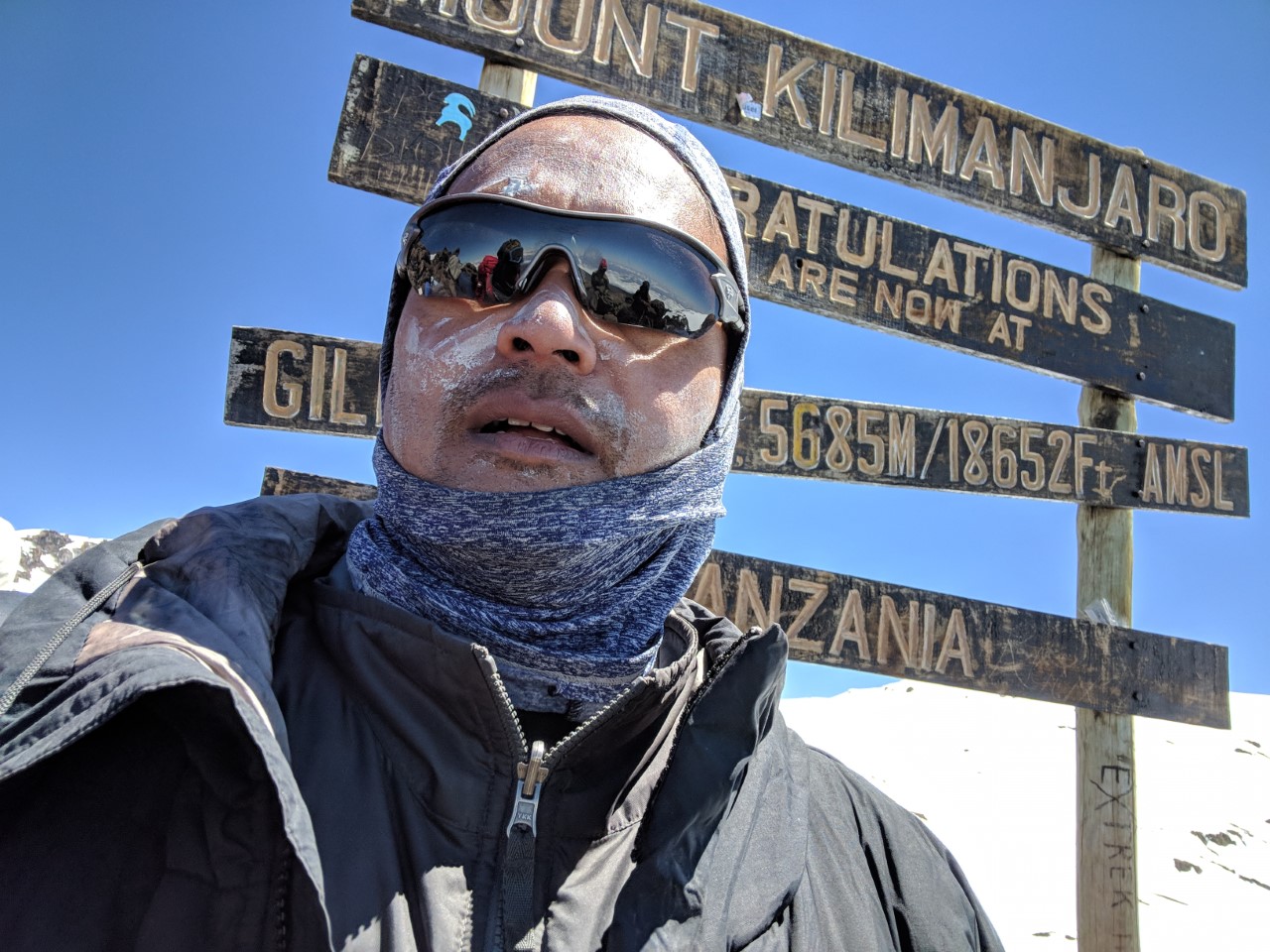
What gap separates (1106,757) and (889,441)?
79.0 inches

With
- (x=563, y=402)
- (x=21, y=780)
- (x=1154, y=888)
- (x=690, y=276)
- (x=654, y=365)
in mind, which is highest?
(x=690, y=276)

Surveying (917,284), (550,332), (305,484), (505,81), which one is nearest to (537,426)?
(550,332)

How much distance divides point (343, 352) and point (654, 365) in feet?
6.77

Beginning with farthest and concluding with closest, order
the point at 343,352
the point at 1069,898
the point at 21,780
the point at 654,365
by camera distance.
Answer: the point at 1069,898
the point at 343,352
the point at 654,365
the point at 21,780

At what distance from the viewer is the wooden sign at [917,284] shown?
10.8 ft

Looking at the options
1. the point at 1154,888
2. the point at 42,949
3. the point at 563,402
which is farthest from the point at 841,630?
the point at 1154,888

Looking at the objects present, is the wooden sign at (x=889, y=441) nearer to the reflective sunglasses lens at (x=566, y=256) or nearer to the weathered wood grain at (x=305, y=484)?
the weathered wood grain at (x=305, y=484)

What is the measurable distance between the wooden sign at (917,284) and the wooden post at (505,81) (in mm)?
124

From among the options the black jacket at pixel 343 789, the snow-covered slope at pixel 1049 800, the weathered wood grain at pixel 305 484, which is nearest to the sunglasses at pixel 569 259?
the black jacket at pixel 343 789

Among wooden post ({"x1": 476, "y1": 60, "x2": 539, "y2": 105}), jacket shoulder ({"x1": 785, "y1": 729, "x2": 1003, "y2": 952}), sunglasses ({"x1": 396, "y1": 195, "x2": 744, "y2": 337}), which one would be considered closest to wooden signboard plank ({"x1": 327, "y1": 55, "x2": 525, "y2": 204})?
wooden post ({"x1": 476, "y1": 60, "x2": 539, "y2": 105})

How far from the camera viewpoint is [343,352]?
331cm

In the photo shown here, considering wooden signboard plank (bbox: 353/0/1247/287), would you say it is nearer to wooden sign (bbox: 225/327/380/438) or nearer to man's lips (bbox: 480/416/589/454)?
wooden sign (bbox: 225/327/380/438)

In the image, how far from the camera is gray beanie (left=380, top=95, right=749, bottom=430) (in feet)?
6.02

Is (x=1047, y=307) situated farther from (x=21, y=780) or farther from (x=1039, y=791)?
(x=1039, y=791)
